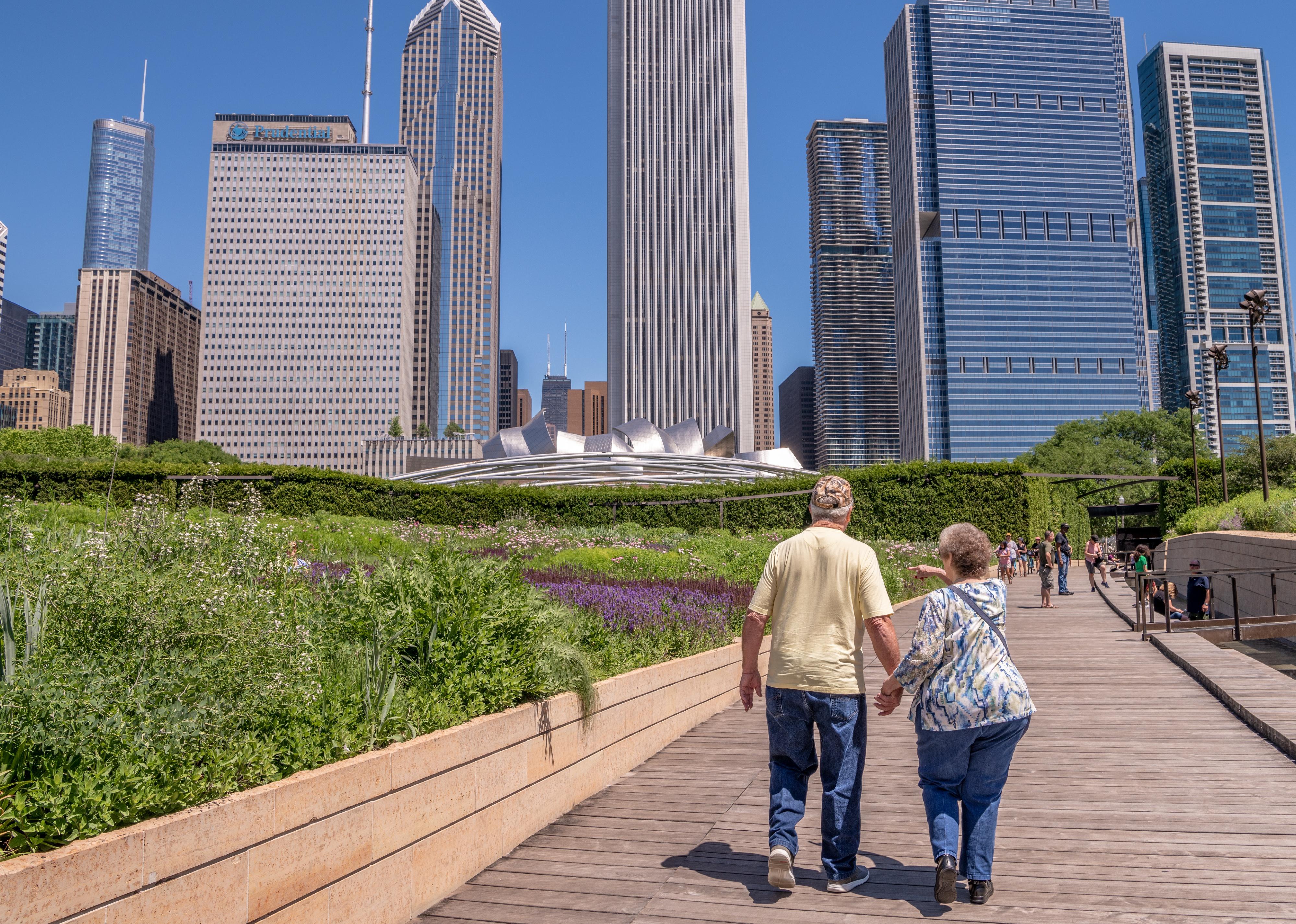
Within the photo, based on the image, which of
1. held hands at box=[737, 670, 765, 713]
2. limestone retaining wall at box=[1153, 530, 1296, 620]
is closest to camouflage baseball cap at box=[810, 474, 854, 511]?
held hands at box=[737, 670, 765, 713]

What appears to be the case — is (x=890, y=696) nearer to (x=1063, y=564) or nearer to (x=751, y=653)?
(x=751, y=653)

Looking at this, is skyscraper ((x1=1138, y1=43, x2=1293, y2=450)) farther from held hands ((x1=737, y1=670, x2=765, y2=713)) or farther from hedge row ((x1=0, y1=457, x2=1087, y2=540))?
held hands ((x1=737, y1=670, x2=765, y2=713))

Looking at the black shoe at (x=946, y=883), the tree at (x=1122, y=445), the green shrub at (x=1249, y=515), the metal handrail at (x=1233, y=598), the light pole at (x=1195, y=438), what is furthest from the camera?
the tree at (x=1122, y=445)

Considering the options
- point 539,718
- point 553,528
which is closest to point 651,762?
point 539,718

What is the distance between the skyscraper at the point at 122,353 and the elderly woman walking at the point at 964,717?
160903 mm

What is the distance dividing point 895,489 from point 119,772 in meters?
26.9

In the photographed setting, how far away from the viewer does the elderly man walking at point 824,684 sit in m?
3.24

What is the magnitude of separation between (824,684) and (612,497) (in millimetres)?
29596

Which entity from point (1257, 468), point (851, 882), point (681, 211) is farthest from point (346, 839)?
point (681, 211)

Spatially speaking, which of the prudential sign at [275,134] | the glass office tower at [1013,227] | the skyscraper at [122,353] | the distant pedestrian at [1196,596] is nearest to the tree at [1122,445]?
the glass office tower at [1013,227]

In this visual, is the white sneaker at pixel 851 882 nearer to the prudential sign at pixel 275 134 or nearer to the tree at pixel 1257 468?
the tree at pixel 1257 468

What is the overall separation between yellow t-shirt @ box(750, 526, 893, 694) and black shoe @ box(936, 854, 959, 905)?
2.23 feet

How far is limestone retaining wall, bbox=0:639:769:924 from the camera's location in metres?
1.95

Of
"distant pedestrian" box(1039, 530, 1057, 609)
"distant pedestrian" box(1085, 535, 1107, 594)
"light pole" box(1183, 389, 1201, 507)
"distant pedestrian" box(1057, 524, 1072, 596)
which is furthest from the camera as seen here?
"light pole" box(1183, 389, 1201, 507)
